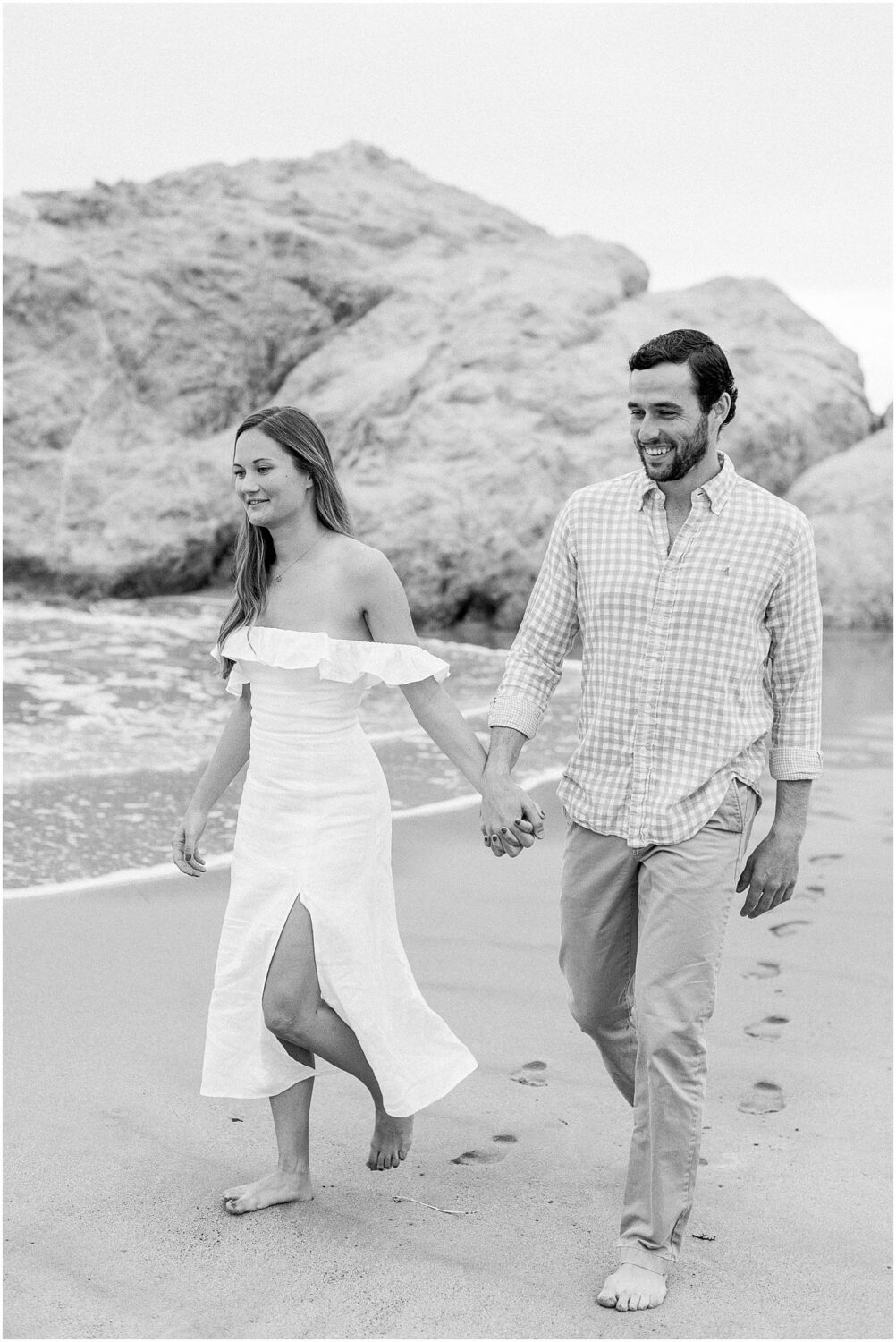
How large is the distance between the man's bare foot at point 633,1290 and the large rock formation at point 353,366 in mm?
9781

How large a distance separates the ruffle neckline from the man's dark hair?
849 mm

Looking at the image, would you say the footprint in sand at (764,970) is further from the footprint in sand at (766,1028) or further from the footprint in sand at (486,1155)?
the footprint in sand at (486,1155)

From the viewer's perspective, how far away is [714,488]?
10.4 ft

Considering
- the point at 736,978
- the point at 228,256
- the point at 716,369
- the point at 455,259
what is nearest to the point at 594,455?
the point at 455,259

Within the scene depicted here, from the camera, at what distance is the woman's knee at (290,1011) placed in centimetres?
314

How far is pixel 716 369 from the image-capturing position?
10.3ft

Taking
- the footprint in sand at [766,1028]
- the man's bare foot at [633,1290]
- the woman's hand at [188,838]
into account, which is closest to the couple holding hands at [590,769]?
the man's bare foot at [633,1290]

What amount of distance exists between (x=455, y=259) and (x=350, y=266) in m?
1.27

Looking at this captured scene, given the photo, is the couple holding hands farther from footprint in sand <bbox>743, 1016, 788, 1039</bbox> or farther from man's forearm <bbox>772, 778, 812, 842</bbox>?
footprint in sand <bbox>743, 1016, 788, 1039</bbox>

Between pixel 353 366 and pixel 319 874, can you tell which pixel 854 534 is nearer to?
pixel 353 366

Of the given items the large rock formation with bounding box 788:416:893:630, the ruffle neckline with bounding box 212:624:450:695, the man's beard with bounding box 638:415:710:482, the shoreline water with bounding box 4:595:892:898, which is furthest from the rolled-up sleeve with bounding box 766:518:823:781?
the large rock formation with bounding box 788:416:893:630

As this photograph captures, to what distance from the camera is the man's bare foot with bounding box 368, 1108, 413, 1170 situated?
330cm

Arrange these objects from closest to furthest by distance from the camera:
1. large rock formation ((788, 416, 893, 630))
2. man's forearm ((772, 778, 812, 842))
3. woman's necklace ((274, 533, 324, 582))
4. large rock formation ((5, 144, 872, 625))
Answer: man's forearm ((772, 778, 812, 842)) → woman's necklace ((274, 533, 324, 582)) → large rock formation ((788, 416, 893, 630)) → large rock formation ((5, 144, 872, 625))

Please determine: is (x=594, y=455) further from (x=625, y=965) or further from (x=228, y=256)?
(x=625, y=965)
